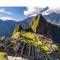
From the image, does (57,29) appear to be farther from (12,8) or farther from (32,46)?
(12,8)

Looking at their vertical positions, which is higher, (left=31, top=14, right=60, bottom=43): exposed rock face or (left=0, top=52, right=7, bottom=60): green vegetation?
(left=31, top=14, right=60, bottom=43): exposed rock face

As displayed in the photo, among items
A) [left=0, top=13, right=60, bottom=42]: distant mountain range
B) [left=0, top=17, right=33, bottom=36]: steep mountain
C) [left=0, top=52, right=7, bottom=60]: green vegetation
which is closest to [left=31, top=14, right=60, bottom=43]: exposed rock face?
[left=0, top=13, right=60, bottom=42]: distant mountain range

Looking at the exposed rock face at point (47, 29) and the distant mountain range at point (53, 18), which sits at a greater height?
the distant mountain range at point (53, 18)

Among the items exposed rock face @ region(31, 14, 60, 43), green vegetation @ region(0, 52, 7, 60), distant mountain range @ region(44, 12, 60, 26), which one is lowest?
green vegetation @ region(0, 52, 7, 60)

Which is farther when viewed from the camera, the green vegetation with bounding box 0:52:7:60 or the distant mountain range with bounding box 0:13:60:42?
the distant mountain range with bounding box 0:13:60:42

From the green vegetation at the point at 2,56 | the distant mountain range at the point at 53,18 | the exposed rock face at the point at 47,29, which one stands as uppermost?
the distant mountain range at the point at 53,18

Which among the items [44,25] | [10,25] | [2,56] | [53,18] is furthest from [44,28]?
[2,56]

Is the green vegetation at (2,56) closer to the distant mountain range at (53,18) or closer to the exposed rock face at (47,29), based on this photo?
the exposed rock face at (47,29)

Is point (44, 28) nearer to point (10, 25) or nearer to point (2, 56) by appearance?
point (10, 25)

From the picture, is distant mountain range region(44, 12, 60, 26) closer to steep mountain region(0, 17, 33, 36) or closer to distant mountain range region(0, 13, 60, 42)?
distant mountain range region(0, 13, 60, 42)

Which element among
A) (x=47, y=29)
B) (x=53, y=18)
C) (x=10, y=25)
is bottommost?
(x=47, y=29)

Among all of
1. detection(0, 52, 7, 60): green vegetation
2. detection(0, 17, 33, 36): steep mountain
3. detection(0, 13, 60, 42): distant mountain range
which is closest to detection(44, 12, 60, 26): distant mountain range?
detection(0, 13, 60, 42): distant mountain range

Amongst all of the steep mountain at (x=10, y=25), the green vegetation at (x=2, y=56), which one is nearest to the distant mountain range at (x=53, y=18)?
the steep mountain at (x=10, y=25)
